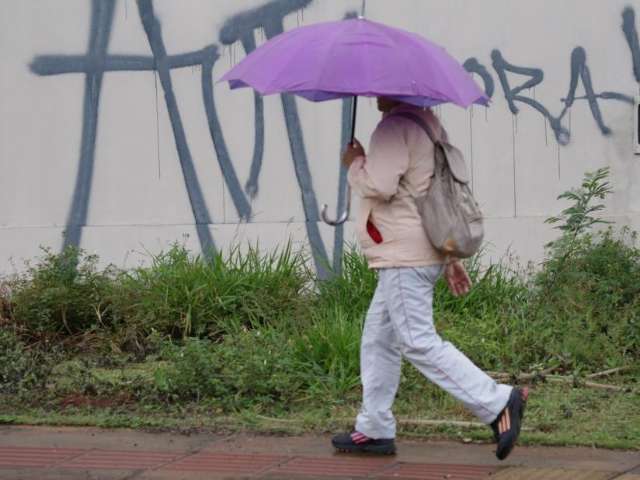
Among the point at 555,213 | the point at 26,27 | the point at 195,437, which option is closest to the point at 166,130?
the point at 26,27

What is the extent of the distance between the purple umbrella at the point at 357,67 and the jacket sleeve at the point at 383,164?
15 centimetres

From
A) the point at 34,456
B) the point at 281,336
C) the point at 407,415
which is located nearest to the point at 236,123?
the point at 281,336

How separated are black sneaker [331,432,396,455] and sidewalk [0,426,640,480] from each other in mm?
37

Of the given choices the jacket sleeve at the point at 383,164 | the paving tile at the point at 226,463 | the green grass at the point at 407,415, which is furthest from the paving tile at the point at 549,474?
the jacket sleeve at the point at 383,164

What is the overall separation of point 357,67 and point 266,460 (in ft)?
5.64

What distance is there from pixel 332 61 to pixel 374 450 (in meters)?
1.68

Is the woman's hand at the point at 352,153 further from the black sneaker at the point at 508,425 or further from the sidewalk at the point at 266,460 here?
the sidewalk at the point at 266,460

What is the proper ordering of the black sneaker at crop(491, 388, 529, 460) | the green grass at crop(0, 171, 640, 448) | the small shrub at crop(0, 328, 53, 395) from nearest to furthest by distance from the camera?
the black sneaker at crop(491, 388, 529, 460), the green grass at crop(0, 171, 640, 448), the small shrub at crop(0, 328, 53, 395)

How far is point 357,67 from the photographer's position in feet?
15.9

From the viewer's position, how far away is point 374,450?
530 centimetres

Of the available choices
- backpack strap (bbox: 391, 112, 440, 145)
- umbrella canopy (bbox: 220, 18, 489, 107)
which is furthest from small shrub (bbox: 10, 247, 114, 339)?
backpack strap (bbox: 391, 112, 440, 145)

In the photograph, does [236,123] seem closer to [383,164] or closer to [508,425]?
[383,164]

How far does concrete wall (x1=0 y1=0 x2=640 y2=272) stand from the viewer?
8531 millimetres

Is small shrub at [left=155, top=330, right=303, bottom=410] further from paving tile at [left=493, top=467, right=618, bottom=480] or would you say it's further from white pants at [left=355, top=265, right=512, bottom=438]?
paving tile at [left=493, top=467, right=618, bottom=480]
